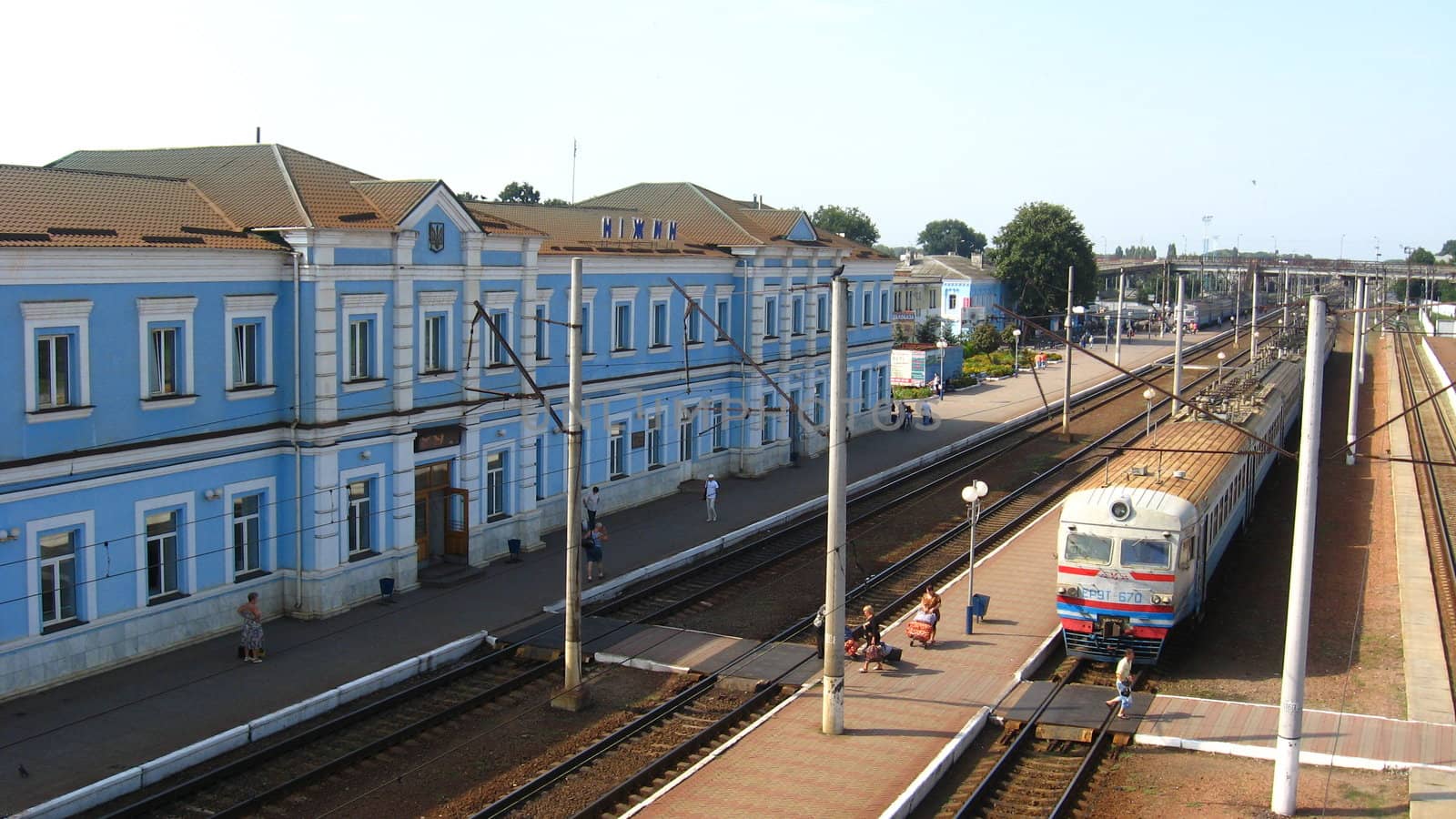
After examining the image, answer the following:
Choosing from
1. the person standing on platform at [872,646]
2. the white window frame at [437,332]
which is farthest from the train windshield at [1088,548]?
the white window frame at [437,332]

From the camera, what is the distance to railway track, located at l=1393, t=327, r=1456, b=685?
84.1 feet

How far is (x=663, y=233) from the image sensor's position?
3650 centimetres

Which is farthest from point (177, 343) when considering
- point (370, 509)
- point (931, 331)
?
point (931, 331)

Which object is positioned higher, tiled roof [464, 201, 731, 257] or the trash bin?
tiled roof [464, 201, 731, 257]

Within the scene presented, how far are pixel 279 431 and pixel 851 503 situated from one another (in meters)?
17.4

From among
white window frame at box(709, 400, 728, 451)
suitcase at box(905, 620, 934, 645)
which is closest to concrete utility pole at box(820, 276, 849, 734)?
suitcase at box(905, 620, 934, 645)

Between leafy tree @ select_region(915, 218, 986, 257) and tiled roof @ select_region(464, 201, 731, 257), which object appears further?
leafy tree @ select_region(915, 218, 986, 257)

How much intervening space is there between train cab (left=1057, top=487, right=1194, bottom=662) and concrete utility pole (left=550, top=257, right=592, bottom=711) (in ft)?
25.8

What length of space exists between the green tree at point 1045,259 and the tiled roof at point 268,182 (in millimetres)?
71669

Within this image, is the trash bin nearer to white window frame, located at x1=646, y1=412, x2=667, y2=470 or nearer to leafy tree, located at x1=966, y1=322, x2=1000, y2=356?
white window frame, located at x1=646, y1=412, x2=667, y2=470

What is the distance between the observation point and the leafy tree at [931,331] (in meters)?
72.5

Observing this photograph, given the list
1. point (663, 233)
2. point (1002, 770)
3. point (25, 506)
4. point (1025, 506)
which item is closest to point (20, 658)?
point (25, 506)

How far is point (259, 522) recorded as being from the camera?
22.9 m

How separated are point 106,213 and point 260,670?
26.1 feet
